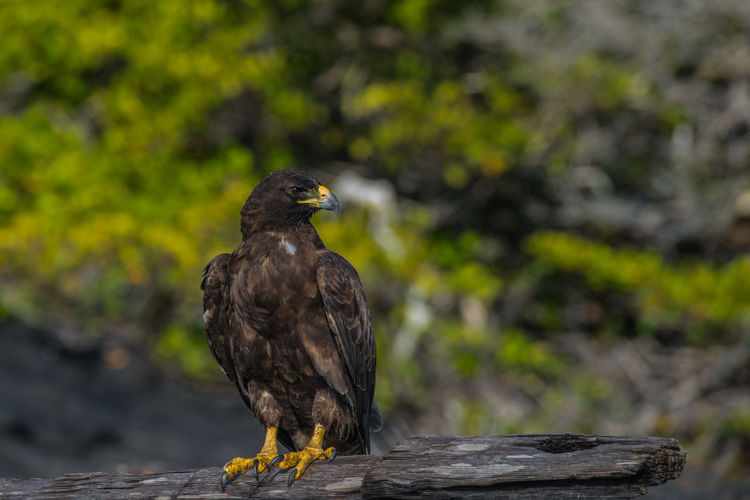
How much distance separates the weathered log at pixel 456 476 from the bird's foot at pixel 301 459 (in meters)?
0.03

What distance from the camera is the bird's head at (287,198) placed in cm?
340

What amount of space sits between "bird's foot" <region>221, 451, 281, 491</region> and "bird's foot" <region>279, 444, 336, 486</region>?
60 millimetres

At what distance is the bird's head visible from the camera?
3.40 m

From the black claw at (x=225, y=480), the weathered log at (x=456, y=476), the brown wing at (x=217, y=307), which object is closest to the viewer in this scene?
the weathered log at (x=456, y=476)

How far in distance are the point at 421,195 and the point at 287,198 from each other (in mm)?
9133

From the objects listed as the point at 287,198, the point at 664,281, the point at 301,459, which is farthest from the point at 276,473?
the point at 664,281

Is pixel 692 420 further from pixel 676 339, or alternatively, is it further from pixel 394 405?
pixel 394 405

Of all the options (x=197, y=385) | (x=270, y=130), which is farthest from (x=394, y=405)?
(x=270, y=130)

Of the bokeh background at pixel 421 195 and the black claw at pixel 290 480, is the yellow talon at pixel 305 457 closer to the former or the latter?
the black claw at pixel 290 480

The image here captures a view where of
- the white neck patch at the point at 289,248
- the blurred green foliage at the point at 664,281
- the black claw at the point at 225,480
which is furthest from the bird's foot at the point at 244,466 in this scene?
the blurred green foliage at the point at 664,281

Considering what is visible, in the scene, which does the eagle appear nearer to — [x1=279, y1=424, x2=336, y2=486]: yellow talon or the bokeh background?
[x1=279, y1=424, x2=336, y2=486]: yellow talon

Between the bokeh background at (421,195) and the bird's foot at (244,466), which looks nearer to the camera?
the bird's foot at (244,466)

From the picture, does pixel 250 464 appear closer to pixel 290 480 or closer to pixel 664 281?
pixel 290 480

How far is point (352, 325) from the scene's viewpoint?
359 centimetres
